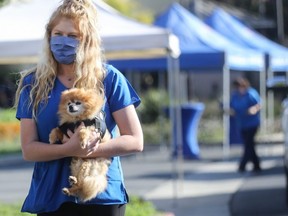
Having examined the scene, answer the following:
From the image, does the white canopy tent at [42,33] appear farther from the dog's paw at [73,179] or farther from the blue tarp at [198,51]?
the blue tarp at [198,51]

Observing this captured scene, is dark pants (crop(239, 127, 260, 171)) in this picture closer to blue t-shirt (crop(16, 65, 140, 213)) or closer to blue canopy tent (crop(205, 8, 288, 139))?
blue canopy tent (crop(205, 8, 288, 139))

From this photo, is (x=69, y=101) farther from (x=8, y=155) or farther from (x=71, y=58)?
(x=8, y=155)

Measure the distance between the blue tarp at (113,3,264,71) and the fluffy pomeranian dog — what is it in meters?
14.4

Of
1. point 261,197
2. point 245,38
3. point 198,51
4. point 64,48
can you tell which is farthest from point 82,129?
point 245,38

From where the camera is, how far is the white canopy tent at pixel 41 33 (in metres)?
10.7

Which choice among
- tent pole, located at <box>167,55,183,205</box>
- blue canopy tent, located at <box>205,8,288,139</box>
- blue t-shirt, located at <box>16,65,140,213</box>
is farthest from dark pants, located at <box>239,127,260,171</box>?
blue t-shirt, located at <box>16,65,140,213</box>

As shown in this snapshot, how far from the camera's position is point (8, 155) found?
2275cm

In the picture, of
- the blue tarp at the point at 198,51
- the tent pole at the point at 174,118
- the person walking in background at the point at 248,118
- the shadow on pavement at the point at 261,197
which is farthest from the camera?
the blue tarp at the point at 198,51

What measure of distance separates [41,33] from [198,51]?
809cm

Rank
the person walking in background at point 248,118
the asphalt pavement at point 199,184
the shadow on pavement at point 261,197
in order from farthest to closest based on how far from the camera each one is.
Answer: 1. the person walking in background at point 248,118
2. the asphalt pavement at point 199,184
3. the shadow on pavement at point 261,197

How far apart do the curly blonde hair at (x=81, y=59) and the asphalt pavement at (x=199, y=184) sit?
7.10 meters

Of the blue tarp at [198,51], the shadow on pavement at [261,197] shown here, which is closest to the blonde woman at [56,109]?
the shadow on pavement at [261,197]

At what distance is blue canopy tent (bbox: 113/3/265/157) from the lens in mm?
18781

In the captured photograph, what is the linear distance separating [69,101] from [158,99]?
80.0 ft
